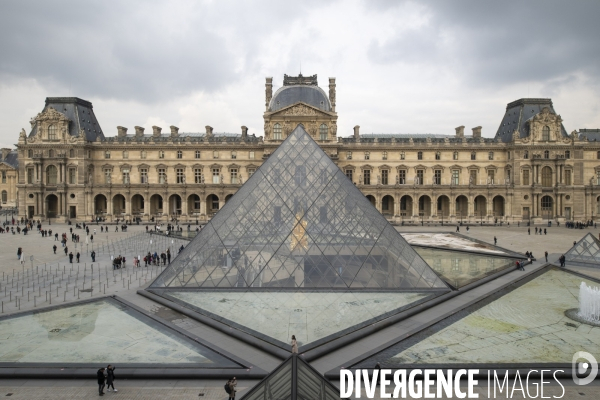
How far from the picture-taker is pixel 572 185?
43312 mm

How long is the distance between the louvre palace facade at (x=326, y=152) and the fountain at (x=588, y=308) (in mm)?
32521

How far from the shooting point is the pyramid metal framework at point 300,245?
40.9 ft

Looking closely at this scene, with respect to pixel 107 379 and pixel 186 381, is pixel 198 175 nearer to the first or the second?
pixel 186 381

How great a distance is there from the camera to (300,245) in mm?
12750

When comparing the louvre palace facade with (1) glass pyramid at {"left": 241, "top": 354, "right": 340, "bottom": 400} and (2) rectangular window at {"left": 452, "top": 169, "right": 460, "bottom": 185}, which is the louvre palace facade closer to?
(2) rectangular window at {"left": 452, "top": 169, "right": 460, "bottom": 185}

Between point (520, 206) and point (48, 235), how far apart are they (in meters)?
50.0

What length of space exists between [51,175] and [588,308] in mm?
51350

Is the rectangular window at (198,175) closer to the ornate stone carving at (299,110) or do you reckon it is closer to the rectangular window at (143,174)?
the rectangular window at (143,174)

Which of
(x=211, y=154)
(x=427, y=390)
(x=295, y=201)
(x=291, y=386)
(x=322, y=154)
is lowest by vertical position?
(x=427, y=390)

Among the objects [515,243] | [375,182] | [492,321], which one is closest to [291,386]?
[492,321]

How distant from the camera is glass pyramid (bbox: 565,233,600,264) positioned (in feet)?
61.6

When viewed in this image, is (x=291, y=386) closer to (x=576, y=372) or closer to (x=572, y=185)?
(x=576, y=372)

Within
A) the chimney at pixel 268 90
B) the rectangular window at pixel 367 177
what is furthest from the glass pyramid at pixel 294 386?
the chimney at pixel 268 90

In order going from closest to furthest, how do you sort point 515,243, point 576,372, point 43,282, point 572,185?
1. point 576,372
2. point 43,282
3. point 515,243
4. point 572,185
